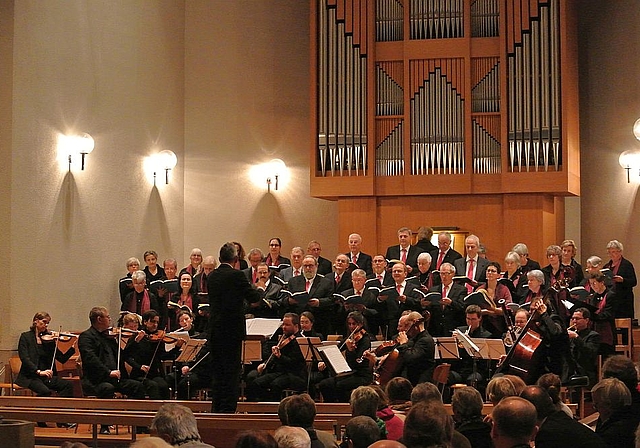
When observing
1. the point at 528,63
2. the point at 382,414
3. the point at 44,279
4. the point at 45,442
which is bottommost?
the point at 45,442

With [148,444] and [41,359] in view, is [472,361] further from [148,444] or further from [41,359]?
[148,444]

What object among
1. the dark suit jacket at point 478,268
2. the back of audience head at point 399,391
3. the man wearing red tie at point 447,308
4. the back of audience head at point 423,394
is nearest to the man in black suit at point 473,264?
the dark suit jacket at point 478,268

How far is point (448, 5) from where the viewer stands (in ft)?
39.8

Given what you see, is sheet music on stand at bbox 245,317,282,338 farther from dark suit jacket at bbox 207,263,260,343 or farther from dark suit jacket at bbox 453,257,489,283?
dark suit jacket at bbox 453,257,489,283

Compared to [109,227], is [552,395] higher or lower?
lower

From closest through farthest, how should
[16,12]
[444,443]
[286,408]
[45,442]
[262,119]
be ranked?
[444,443], [286,408], [45,442], [16,12], [262,119]

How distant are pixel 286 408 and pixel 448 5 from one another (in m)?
8.51

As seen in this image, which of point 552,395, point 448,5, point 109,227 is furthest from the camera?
point 448,5

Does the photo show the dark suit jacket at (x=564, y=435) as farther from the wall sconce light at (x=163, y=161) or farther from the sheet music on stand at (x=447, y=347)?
the wall sconce light at (x=163, y=161)

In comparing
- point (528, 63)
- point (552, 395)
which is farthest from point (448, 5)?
point (552, 395)

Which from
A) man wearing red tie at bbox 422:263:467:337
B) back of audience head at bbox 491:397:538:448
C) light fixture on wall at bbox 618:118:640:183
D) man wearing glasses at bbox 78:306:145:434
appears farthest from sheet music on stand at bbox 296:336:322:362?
light fixture on wall at bbox 618:118:640:183

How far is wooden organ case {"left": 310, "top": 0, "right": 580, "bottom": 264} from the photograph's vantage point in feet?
38.4

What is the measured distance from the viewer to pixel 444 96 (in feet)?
39.4

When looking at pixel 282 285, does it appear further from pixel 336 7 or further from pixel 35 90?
pixel 336 7
